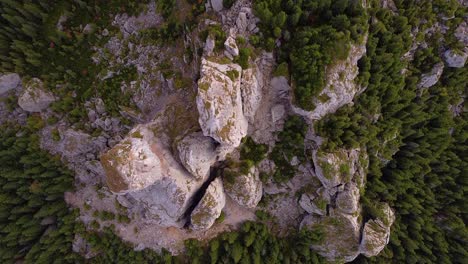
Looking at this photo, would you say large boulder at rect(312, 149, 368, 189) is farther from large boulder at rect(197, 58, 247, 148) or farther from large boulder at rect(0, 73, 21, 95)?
large boulder at rect(0, 73, 21, 95)

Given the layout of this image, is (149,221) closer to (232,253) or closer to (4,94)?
(232,253)

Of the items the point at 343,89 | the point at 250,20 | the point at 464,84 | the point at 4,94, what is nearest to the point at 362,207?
the point at 343,89

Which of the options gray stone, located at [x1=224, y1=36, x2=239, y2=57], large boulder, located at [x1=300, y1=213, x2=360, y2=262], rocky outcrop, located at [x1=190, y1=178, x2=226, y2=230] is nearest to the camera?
gray stone, located at [x1=224, y1=36, x2=239, y2=57]

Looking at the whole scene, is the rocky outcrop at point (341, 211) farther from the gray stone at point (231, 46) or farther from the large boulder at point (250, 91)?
the gray stone at point (231, 46)

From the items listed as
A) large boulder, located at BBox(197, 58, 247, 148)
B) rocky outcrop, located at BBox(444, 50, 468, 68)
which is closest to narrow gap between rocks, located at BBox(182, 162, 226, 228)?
large boulder, located at BBox(197, 58, 247, 148)

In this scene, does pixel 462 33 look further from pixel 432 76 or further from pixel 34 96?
pixel 34 96
